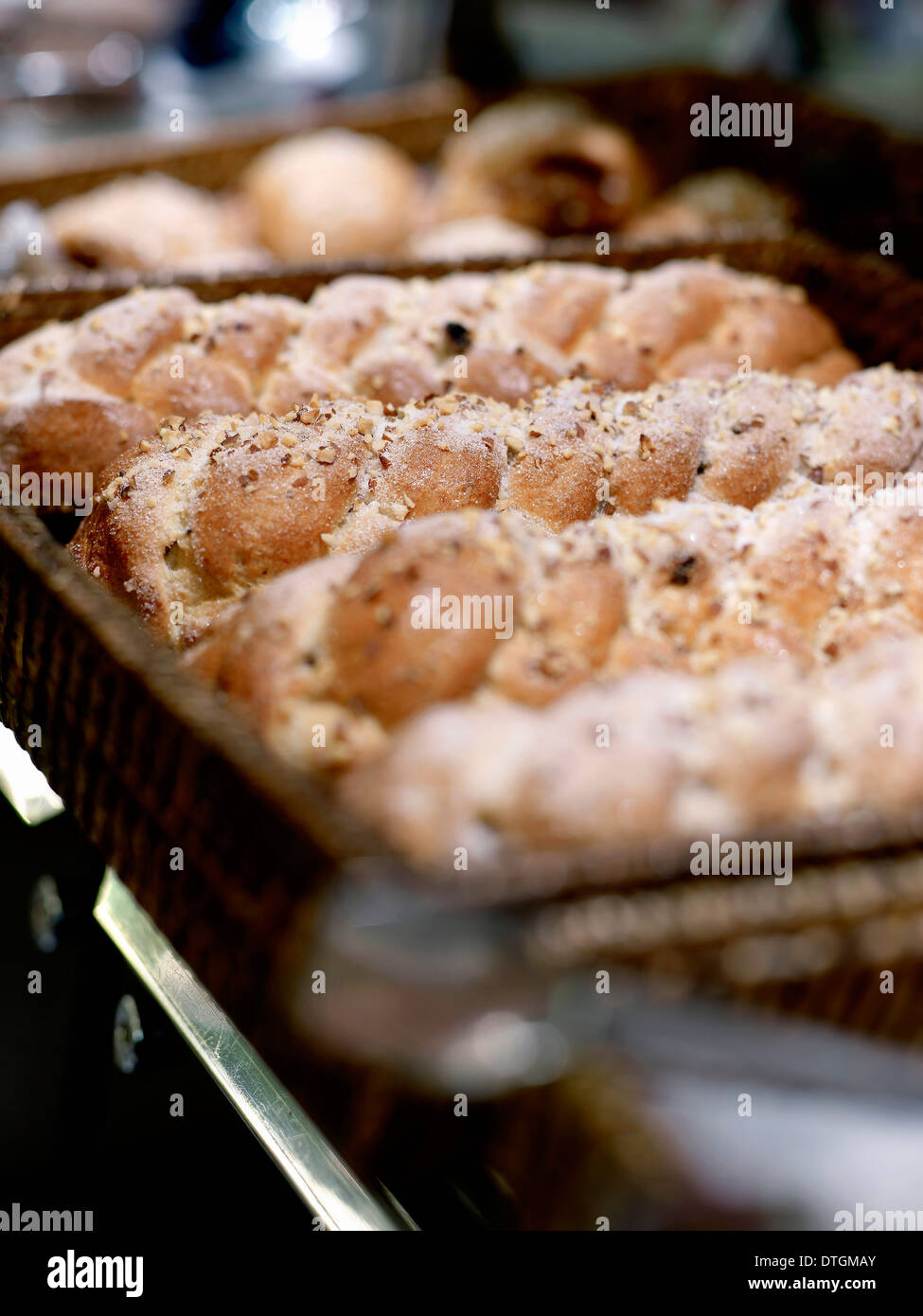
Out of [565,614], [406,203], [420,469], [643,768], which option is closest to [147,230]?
[406,203]

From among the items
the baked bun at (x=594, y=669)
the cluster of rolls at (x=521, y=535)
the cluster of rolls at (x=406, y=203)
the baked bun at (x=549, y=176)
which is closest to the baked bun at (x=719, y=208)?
the cluster of rolls at (x=406, y=203)

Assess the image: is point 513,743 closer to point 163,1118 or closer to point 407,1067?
point 407,1067

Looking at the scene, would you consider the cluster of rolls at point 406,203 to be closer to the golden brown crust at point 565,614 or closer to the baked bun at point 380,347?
the baked bun at point 380,347

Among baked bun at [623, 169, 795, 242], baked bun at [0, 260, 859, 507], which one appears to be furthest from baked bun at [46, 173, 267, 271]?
baked bun at [623, 169, 795, 242]

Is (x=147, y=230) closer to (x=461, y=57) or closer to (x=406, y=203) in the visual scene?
(x=406, y=203)

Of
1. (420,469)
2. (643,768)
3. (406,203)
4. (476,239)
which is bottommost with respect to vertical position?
(643,768)
